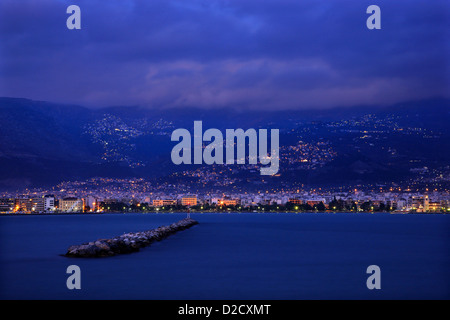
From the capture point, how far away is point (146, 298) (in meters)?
17.2

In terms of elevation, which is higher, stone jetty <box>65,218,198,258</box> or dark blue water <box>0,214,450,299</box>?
stone jetty <box>65,218,198,258</box>

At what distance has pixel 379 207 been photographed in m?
195

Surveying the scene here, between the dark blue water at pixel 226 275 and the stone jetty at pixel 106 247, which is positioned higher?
the stone jetty at pixel 106 247

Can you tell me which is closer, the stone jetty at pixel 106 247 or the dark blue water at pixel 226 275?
the dark blue water at pixel 226 275

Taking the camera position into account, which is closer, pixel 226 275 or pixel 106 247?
pixel 226 275

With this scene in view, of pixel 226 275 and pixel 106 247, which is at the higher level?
pixel 106 247

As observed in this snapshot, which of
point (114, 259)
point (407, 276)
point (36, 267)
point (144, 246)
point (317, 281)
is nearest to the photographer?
point (317, 281)

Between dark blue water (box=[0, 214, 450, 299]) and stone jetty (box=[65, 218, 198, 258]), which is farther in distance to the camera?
stone jetty (box=[65, 218, 198, 258])
